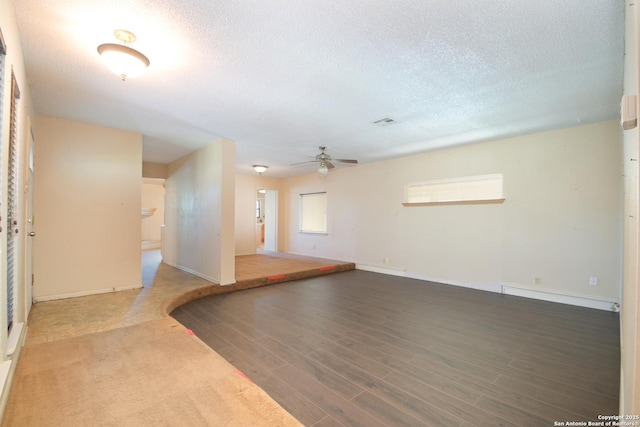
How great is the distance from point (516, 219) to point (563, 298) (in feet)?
4.37

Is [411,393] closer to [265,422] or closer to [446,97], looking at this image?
[265,422]

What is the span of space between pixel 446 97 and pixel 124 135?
15.3 ft

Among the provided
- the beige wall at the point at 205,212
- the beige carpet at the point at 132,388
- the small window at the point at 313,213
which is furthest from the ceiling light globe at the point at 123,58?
the small window at the point at 313,213

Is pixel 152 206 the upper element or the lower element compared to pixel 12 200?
upper

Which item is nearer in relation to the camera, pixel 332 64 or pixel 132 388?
pixel 132 388

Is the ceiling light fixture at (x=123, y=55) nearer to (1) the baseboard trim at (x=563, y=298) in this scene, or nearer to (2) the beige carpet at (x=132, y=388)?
(2) the beige carpet at (x=132, y=388)

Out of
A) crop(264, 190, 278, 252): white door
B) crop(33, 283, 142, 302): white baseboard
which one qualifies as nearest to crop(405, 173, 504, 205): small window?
crop(264, 190, 278, 252): white door

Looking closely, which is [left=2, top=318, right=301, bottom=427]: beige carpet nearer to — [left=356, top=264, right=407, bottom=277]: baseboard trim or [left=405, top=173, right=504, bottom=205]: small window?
[left=356, top=264, right=407, bottom=277]: baseboard trim

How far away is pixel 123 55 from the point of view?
→ 2.12m

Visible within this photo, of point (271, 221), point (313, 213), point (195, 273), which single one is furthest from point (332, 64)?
point (271, 221)

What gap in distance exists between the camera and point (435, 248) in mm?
5680

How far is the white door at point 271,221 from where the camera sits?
30.8ft

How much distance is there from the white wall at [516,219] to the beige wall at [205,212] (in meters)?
3.45

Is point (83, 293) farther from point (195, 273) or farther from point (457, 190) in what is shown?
point (457, 190)
